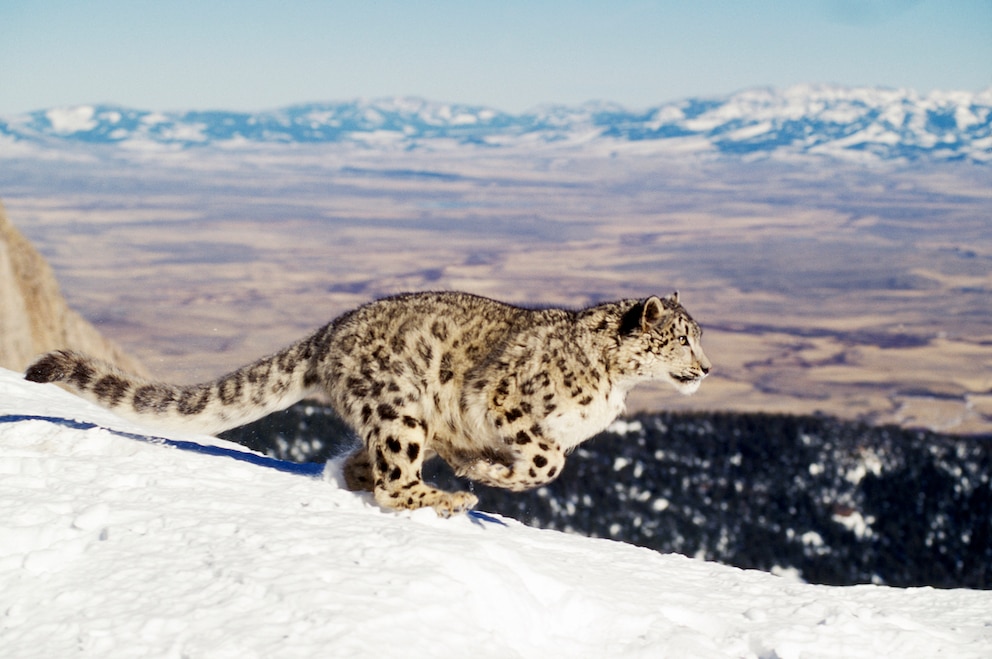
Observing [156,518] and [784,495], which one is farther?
[784,495]

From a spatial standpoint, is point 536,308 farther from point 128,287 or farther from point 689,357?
point 128,287

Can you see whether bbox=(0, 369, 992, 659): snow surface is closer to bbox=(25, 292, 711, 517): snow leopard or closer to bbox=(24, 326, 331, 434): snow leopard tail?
bbox=(24, 326, 331, 434): snow leopard tail

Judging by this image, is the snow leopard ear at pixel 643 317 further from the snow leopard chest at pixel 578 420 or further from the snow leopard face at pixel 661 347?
the snow leopard chest at pixel 578 420

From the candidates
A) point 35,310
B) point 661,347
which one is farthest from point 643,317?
point 35,310

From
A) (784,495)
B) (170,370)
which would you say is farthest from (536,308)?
(170,370)

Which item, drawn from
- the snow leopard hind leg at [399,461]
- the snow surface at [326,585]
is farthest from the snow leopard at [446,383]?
the snow surface at [326,585]

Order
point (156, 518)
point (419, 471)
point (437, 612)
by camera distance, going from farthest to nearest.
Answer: point (419, 471) → point (156, 518) → point (437, 612)

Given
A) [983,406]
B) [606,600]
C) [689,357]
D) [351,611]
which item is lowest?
[983,406]
